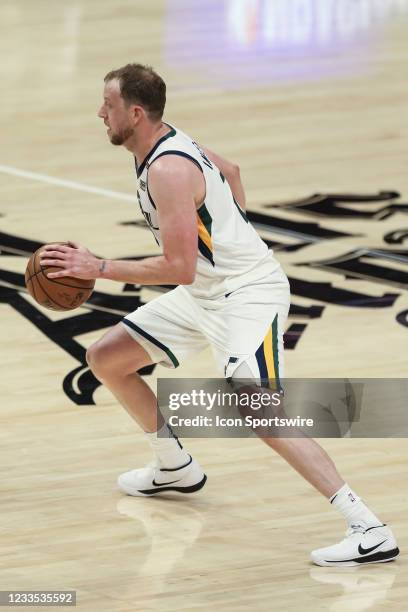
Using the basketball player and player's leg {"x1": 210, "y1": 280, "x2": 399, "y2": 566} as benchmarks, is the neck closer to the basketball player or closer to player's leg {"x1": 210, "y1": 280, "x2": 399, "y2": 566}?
the basketball player

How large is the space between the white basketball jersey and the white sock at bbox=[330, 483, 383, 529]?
89 centimetres

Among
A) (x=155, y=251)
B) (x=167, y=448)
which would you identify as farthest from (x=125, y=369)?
(x=155, y=251)

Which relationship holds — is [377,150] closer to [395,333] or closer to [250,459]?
[395,333]

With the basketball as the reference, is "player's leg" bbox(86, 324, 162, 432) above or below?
below

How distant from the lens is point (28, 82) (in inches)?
586

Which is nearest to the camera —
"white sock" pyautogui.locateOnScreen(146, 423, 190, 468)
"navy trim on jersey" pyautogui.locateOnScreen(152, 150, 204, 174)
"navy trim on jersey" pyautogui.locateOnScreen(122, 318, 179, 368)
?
"navy trim on jersey" pyautogui.locateOnScreen(152, 150, 204, 174)

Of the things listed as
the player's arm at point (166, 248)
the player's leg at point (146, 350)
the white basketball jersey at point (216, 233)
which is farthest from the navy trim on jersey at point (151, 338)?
the player's arm at point (166, 248)

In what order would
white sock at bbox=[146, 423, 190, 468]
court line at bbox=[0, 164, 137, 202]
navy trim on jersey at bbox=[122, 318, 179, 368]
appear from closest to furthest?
navy trim on jersey at bbox=[122, 318, 179, 368]
white sock at bbox=[146, 423, 190, 468]
court line at bbox=[0, 164, 137, 202]

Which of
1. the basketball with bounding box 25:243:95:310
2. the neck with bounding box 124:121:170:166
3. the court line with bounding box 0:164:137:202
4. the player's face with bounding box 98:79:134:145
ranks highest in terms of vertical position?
the player's face with bounding box 98:79:134:145

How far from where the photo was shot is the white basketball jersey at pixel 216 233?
6.06m

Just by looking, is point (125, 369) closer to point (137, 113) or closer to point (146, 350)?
point (146, 350)

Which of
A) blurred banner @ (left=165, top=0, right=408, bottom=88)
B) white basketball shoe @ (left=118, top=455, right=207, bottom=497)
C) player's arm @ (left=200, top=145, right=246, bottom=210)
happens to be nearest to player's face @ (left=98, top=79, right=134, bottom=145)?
player's arm @ (left=200, top=145, right=246, bottom=210)

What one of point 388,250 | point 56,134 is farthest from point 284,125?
point 388,250

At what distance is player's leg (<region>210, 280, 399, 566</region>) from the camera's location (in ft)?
19.6
